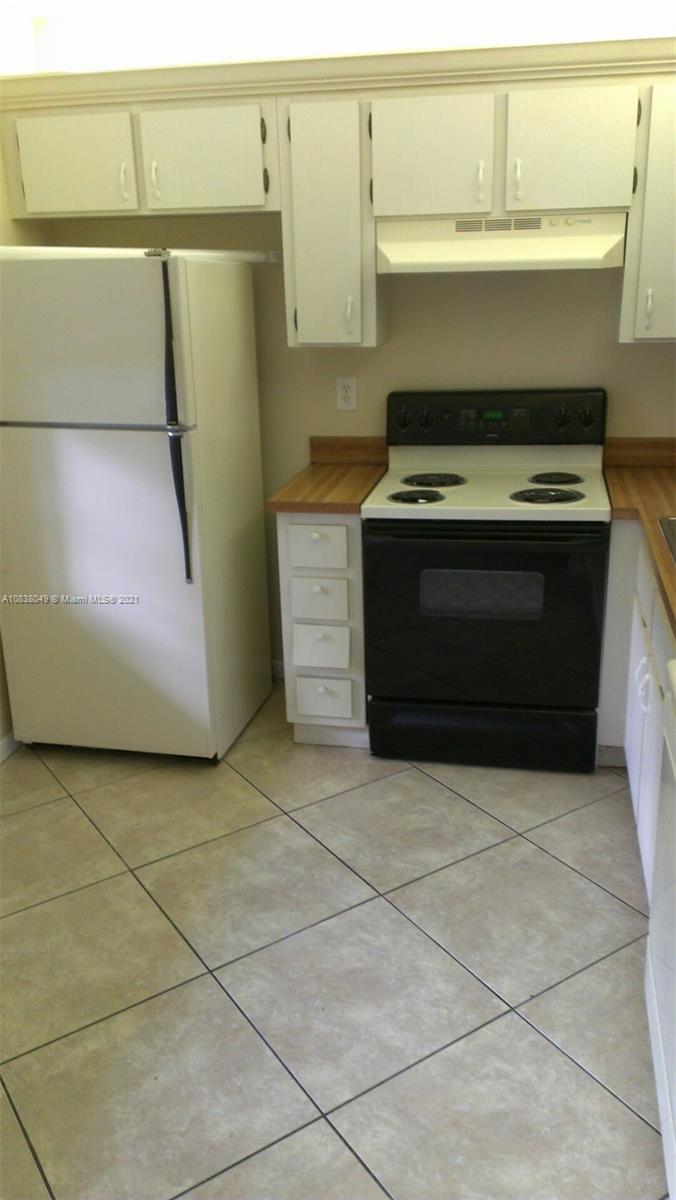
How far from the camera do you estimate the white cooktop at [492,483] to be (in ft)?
8.60

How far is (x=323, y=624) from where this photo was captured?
9.65ft

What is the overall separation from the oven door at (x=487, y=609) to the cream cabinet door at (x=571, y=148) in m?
0.90

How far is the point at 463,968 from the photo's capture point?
2.07 meters

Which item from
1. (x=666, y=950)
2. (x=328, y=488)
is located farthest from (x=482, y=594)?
(x=666, y=950)

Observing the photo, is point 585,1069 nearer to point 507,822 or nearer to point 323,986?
point 323,986

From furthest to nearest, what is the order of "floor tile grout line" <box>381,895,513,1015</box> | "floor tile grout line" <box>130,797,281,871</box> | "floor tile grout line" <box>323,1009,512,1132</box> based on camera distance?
"floor tile grout line" <box>130,797,281,871</box>
"floor tile grout line" <box>381,895,513,1015</box>
"floor tile grout line" <box>323,1009,512,1132</box>

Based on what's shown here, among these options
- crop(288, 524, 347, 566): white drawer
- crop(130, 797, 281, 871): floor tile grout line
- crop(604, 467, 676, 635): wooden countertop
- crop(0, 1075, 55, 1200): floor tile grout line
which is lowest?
crop(0, 1075, 55, 1200): floor tile grout line

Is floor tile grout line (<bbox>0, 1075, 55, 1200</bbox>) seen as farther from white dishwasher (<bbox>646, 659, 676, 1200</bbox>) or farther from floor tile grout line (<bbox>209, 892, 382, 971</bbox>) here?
white dishwasher (<bbox>646, 659, 676, 1200</bbox>)

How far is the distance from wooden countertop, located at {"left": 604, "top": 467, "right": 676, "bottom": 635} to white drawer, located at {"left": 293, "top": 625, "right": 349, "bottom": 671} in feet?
2.96

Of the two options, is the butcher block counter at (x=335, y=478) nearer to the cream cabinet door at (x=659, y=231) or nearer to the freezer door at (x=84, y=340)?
the freezer door at (x=84, y=340)

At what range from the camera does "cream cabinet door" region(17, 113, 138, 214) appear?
2785 millimetres

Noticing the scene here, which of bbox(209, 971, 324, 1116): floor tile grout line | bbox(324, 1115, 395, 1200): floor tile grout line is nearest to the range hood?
bbox(209, 971, 324, 1116): floor tile grout line

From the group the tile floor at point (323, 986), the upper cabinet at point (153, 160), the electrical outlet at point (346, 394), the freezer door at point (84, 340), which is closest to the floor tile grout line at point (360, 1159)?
the tile floor at point (323, 986)

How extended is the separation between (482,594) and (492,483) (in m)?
0.42
